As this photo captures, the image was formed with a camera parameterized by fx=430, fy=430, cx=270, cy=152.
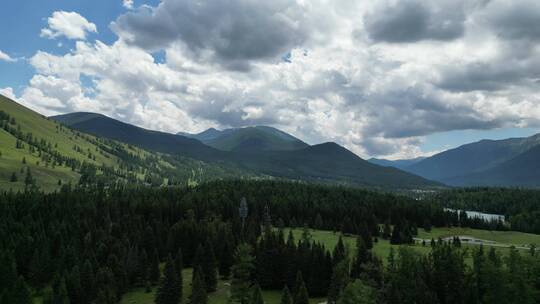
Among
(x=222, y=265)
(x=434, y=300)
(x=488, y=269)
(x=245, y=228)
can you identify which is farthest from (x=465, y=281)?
(x=245, y=228)

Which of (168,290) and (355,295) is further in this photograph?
(168,290)

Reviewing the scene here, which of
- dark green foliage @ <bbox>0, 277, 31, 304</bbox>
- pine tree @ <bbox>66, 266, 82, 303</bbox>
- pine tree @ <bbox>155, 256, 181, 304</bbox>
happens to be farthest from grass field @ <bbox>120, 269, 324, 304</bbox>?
dark green foliage @ <bbox>0, 277, 31, 304</bbox>

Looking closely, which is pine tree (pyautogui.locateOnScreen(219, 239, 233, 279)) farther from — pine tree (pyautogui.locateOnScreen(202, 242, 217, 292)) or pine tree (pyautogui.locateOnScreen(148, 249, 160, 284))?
pine tree (pyautogui.locateOnScreen(148, 249, 160, 284))

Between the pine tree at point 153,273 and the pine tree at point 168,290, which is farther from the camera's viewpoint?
the pine tree at point 153,273

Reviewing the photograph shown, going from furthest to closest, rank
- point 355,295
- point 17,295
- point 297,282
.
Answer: point 297,282 → point 17,295 → point 355,295

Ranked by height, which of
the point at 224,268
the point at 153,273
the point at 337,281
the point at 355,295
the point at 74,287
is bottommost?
the point at 74,287

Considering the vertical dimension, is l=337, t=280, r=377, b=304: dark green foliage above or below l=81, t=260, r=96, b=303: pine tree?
above

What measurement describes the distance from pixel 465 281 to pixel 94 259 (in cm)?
9460

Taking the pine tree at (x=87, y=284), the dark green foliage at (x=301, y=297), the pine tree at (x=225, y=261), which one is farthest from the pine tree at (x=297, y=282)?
the pine tree at (x=87, y=284)

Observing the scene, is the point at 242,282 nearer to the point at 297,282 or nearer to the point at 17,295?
the point at 297,282

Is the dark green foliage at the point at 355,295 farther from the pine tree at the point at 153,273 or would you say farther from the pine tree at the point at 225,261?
the pine tree at the point at 153,273

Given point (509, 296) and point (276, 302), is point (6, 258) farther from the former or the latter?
point (509, 296)

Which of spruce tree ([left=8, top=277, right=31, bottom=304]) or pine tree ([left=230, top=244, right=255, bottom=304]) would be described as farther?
pine tree ([left=230, top=244, right=255, bottom=304])

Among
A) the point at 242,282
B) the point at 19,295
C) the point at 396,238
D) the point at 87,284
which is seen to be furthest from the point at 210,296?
the point at 396,238
